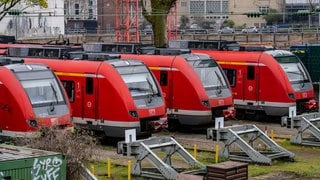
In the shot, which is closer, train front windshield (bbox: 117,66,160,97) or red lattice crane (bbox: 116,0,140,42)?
train front windshield (bbox: 117,66,160,97)

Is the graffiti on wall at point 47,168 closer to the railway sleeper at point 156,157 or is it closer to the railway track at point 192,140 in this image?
the railway sleeper at point 156,157

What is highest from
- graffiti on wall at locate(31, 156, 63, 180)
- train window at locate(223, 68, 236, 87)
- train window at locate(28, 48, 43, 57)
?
train window at locate(28, 48, 43, 57)

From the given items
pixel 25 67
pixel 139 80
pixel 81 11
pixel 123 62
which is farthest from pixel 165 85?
pixel 81 11

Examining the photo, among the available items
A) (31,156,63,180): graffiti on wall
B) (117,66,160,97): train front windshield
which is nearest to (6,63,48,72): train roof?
(117,66,160,97): train front windshield

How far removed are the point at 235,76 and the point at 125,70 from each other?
7108 millimetres

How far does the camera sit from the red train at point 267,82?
2944 cm

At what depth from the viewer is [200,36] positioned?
70.6 m

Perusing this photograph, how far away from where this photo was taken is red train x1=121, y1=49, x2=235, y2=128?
26.7 metres

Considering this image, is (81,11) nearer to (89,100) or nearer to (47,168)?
(89,100)

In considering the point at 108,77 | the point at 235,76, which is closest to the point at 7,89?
the point at 108,77

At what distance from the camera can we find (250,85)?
30.0m

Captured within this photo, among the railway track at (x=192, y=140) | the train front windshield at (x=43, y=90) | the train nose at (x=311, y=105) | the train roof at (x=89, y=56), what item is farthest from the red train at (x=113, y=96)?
the train nose at (x=311, y=105)

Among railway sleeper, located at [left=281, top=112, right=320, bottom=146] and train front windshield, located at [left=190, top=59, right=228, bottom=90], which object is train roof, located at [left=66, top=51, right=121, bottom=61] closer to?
train front windshield, located at [left=190, top=59, right=228, bottom=90]

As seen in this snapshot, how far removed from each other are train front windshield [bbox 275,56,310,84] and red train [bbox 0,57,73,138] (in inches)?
410
